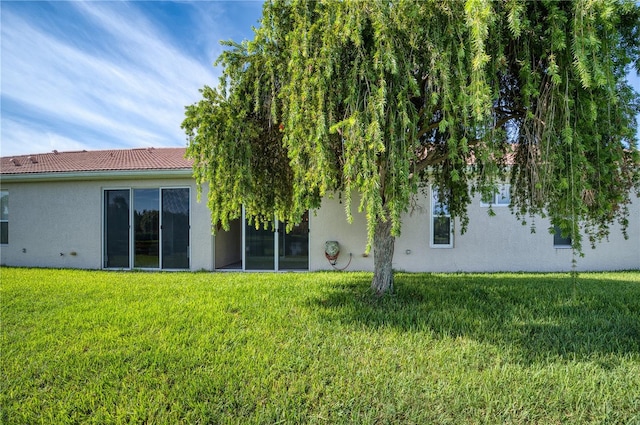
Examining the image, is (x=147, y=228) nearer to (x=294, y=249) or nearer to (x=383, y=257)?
(x=294, y=249)

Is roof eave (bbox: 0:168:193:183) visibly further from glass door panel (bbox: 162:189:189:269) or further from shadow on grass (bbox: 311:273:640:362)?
shadow on grass (bbox: 311:273:640:362)

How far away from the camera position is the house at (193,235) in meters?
8.72

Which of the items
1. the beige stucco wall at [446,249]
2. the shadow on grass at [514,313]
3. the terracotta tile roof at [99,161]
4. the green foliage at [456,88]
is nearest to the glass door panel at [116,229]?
the terracotta tile roof at [99,161]

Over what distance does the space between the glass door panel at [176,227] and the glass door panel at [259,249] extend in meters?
1.85

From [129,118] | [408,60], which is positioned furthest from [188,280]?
[408,60]

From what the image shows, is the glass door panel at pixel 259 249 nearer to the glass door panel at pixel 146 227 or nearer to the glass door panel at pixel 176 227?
the glass door panel at pixel 176 227

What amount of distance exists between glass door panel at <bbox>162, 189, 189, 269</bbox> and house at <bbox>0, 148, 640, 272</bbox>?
30 millimetres

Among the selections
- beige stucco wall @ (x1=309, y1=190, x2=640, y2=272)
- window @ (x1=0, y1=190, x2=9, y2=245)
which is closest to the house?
beige stucco wall @ (x1=309, y1=190, x2=640, y2=272)

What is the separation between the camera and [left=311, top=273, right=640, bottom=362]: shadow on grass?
3570 millimetres

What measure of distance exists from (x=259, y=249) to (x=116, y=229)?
15.2 feet

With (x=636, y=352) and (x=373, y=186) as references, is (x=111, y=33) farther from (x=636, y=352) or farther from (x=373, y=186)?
(x=636, y=352)

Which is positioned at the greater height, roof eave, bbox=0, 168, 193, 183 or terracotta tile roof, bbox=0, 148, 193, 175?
terracotta tile roof, bbox=0, 148, 193, 175

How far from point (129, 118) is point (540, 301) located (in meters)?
11.1

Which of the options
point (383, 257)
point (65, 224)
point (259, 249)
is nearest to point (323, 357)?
point (383, 257)
